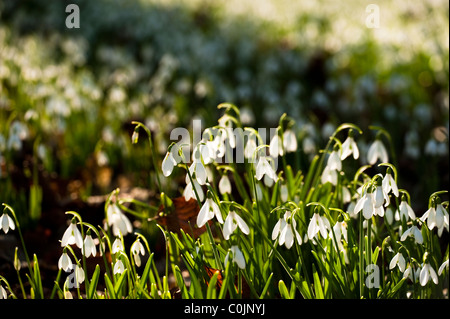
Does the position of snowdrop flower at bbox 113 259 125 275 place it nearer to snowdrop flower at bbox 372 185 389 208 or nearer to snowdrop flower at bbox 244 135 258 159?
snowdrop flower at bbox 244 135 258 159

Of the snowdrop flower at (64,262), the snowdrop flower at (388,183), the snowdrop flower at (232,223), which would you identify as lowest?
the snowdrop flower at (64,262)

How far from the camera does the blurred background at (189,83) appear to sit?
3117 mm

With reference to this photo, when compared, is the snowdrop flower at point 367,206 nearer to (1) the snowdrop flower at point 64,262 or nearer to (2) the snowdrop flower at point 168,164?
(2) the snowdrop flower at point 168,164

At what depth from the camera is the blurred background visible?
123 inches

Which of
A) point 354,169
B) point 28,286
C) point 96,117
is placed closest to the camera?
point 28,286

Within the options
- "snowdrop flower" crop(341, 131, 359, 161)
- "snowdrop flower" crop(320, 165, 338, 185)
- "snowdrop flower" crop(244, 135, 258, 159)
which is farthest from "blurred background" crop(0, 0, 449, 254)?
"snowdrop flower" crop(244, 135, 258, 159)

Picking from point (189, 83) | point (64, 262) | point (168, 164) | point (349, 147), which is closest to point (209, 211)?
point (168, 164)

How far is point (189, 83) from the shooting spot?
4605 mm

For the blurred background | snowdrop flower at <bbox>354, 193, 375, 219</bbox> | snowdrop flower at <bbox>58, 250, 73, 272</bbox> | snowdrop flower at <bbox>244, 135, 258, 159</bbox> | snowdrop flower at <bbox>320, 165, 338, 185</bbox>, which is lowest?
snowdrop flower at <bbox>58, 250, 73, 272</bbox>

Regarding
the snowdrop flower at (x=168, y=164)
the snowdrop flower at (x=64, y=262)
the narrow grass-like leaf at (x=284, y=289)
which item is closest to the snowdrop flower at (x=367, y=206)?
the narrow grass-like leaf at (x=284, y=289)

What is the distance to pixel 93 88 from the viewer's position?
3.73m
